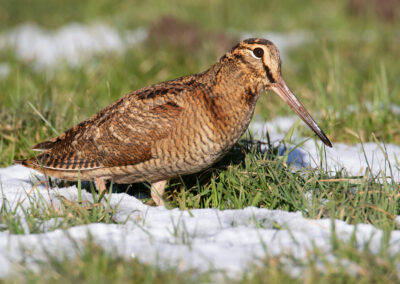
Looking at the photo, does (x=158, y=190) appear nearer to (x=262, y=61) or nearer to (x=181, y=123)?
(x=181, y=123)

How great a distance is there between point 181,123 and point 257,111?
2.81 meters

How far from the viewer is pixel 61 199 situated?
11.4ft

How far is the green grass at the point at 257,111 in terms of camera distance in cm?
264

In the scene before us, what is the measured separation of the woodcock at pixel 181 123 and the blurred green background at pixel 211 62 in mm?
1031

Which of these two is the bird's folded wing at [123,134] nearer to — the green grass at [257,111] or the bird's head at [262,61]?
the green grass at [257,111]

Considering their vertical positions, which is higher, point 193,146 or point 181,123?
point 181,123

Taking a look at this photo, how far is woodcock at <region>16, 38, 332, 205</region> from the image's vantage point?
3629mm

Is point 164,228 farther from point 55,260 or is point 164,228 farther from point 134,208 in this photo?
point 55,260

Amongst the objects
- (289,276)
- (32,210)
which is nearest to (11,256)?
(32,210)

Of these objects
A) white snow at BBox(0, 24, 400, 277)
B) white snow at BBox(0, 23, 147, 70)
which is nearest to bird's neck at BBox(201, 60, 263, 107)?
white snow at BBox(0, 24, 400, 277)

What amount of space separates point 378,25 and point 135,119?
7792 millimetres

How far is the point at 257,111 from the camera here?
6.32 metres

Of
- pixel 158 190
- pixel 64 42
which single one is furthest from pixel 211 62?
pixel 158 190

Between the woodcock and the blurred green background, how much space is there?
1.03 metres
